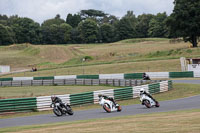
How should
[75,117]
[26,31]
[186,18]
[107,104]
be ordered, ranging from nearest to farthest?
[75,117] < [107,104] < [186,18] < [26,31]

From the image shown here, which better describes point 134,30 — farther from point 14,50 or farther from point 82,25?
point 14,50

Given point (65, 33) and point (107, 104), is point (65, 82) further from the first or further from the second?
point (65, 33)

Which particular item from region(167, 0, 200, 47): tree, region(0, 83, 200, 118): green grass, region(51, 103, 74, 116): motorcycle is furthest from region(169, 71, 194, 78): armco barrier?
region(51, 103, 74, 116): motorcycle

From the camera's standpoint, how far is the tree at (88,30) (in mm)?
146375

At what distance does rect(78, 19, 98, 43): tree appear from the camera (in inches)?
5763

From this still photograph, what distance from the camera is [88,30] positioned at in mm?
145750

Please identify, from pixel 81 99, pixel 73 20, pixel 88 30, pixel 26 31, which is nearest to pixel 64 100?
pixel 81 99

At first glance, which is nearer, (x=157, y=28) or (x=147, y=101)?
(x=147, y=101)

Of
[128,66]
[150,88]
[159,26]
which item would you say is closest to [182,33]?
[128,66]

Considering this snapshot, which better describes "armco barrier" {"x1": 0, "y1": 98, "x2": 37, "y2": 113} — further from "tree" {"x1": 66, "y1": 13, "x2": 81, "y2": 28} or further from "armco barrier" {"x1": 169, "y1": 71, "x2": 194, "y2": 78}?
"tree" {"x1": 66, "y1": 13, "x2": 81, "y2": 28}

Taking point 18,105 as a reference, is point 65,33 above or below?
above

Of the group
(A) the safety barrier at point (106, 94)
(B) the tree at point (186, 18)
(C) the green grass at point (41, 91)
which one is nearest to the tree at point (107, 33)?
(B) the tree at point (186, 18)

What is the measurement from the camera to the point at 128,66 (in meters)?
62.1

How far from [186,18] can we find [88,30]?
77.1 m
